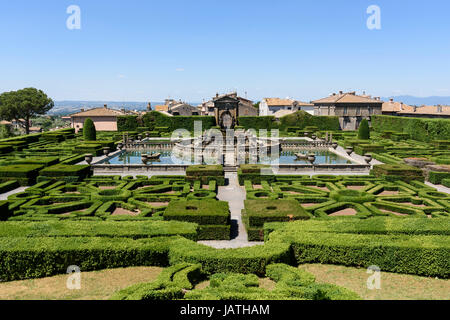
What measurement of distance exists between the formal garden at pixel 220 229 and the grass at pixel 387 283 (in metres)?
0.32

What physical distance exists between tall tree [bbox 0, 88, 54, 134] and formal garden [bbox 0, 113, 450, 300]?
4498 centimetres

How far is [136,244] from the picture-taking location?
400 inches

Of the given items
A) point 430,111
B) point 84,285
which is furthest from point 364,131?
point 84,285

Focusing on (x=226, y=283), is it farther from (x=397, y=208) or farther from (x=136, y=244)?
(x=397, y=208)

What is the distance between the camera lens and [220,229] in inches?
557

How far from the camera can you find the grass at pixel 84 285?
27.3 ft

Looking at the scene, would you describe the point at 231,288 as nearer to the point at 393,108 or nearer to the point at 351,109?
the point at 351,109

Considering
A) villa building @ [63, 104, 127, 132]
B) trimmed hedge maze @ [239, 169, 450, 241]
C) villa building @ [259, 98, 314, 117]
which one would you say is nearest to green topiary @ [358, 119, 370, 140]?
trimmed hedge maze @ [239, 169, 450, 241]

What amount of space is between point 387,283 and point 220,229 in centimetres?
682

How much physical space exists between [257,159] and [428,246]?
23497 millimetres

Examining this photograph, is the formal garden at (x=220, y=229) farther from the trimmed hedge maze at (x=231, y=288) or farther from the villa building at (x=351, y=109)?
the villa building at (x=351, y=109)

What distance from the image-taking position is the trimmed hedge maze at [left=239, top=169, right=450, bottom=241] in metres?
14.7

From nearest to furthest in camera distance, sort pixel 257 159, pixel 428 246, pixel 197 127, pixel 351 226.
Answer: pixel 428 246
pixel 351 226
pixel 257 159
pixel 197 127

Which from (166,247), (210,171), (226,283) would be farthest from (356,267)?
(210,171)
